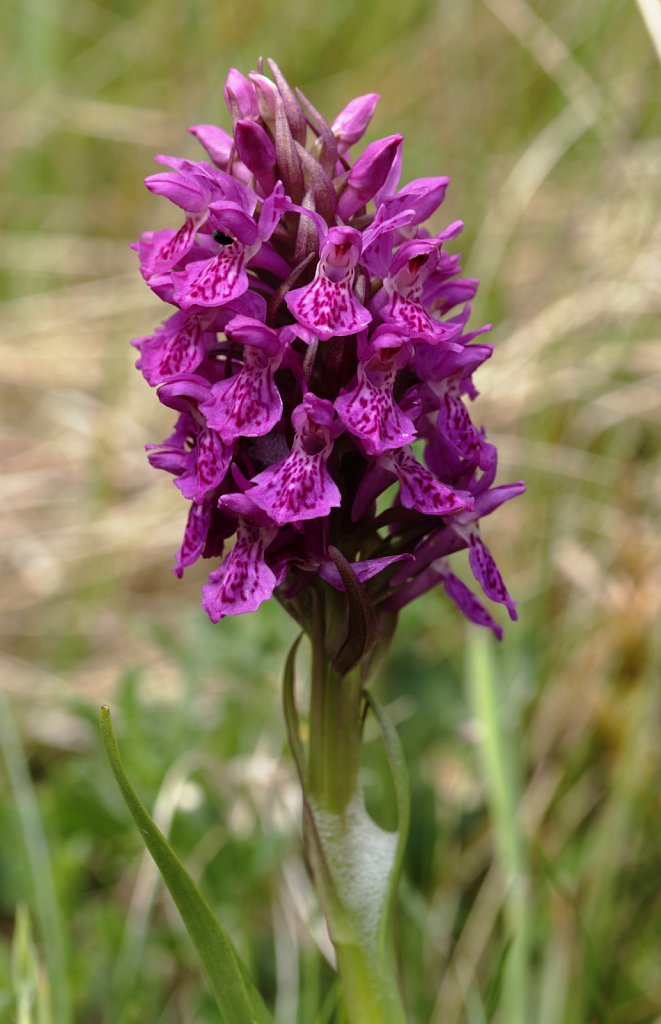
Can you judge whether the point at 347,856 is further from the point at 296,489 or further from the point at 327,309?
the point at 327,309

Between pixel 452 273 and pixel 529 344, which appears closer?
pixel 452 273

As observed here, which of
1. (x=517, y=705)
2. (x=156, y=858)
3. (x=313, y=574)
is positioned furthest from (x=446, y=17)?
(x=156, y=858)

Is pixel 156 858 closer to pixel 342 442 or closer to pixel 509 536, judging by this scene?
pixel 342 442

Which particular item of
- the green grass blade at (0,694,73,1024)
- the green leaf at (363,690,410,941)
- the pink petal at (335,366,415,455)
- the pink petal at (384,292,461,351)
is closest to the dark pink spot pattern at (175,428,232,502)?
the pink petal at (335,366,415,455)

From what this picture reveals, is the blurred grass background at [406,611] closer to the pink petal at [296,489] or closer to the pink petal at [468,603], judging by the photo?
the pink petal at [468,603]

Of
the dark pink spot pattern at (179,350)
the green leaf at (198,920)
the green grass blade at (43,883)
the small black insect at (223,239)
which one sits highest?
the small black insect at (223,239)

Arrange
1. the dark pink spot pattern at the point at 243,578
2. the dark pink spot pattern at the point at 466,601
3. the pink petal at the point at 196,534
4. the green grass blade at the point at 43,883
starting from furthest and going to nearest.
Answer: the green grass blade at the point at 43,883 < the dark pink spot pattern at the point at 466,601 < the pink petal at the point at 196,534 < the dark pink spot pattern at the point at 243,578

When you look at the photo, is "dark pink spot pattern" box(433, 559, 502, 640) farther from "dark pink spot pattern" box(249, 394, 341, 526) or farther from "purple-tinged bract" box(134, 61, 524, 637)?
"dark pink spot pattern" box(249, 394, 341, 526)

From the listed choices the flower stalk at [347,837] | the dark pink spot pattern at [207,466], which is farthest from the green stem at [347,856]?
the dark pink spot pattern at [207,466]

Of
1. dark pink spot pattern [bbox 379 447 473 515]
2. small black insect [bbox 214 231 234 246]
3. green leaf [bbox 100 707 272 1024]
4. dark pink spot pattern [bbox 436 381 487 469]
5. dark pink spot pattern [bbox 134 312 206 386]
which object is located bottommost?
green leaf [bbox 100 707 272 1024]
